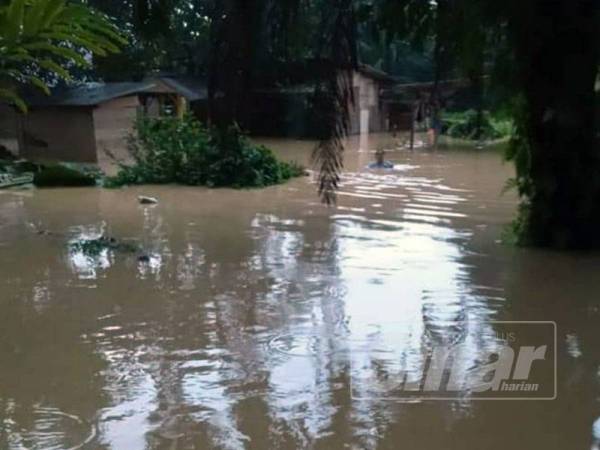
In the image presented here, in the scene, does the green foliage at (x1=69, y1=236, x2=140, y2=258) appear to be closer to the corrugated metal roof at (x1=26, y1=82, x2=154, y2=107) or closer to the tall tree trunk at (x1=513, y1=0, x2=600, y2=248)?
the tall tree trunk at (x1=513, y1=0, x2=600, y2=248)

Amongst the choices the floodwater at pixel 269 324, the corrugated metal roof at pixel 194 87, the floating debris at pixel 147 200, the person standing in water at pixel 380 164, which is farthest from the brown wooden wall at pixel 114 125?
the floodwater at pixel 269 324

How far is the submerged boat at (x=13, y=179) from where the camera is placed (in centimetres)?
1399

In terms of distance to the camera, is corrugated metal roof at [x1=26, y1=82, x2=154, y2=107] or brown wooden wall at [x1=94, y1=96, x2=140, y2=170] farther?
brown wooden wall at [x1=94, y1=96, x2=140, y2=170]


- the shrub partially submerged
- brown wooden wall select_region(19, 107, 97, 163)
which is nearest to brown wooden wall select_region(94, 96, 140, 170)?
brown wooden wall select_region(19, 107, 97, 163)

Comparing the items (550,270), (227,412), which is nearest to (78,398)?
(227,412)

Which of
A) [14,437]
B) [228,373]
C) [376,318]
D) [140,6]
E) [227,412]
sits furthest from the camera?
Answer: [376,318]

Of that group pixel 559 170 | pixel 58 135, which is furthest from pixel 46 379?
pixel 58 135

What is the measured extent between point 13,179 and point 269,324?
10279 mm

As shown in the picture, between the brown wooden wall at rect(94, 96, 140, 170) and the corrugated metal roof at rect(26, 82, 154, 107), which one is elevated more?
the corrugated metal roof at rect(26, 82, 154, 107)

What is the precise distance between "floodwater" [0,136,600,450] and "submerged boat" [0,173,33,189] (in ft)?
11.4

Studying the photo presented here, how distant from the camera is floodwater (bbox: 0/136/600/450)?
3742mm

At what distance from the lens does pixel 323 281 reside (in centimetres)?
673

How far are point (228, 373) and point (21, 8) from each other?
3.12 m

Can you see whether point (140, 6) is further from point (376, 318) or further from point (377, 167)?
point (377, 167)
